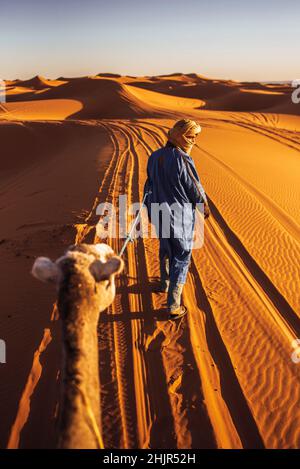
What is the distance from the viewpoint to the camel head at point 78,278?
162 centimetres

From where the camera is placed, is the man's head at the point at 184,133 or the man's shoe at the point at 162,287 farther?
the man's shoe at the point at 162,287

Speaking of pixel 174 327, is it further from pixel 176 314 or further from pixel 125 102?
pixel 125 102

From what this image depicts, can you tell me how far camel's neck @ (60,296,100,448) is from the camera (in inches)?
55.4

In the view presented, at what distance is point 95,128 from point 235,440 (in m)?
19.5

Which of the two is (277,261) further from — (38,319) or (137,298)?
(38,319)

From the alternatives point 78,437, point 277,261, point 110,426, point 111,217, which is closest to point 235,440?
point 110,426

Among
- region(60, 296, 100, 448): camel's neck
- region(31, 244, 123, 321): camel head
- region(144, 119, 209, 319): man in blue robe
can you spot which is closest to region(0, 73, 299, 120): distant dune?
region(144, 119, 209, 319): man in blue robe

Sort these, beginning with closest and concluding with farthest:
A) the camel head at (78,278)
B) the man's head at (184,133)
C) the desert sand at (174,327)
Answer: the camel head at (78,278) → the desert sand at (174,327) → the man's head at (184,133)

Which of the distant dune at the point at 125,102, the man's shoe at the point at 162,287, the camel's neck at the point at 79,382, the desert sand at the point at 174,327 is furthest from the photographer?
the distant dune at the point at 125,102

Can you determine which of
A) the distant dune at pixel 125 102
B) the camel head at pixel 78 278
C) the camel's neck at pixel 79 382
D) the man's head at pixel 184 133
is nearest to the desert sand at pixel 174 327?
the camel's neck at pixel 79 382

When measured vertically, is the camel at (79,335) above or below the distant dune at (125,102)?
below

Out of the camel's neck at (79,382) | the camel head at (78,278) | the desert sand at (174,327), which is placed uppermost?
the camel head at (78,278)

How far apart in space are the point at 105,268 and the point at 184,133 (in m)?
2.16

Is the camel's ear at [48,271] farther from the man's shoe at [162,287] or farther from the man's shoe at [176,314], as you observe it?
the man's shoe at [162,287]
